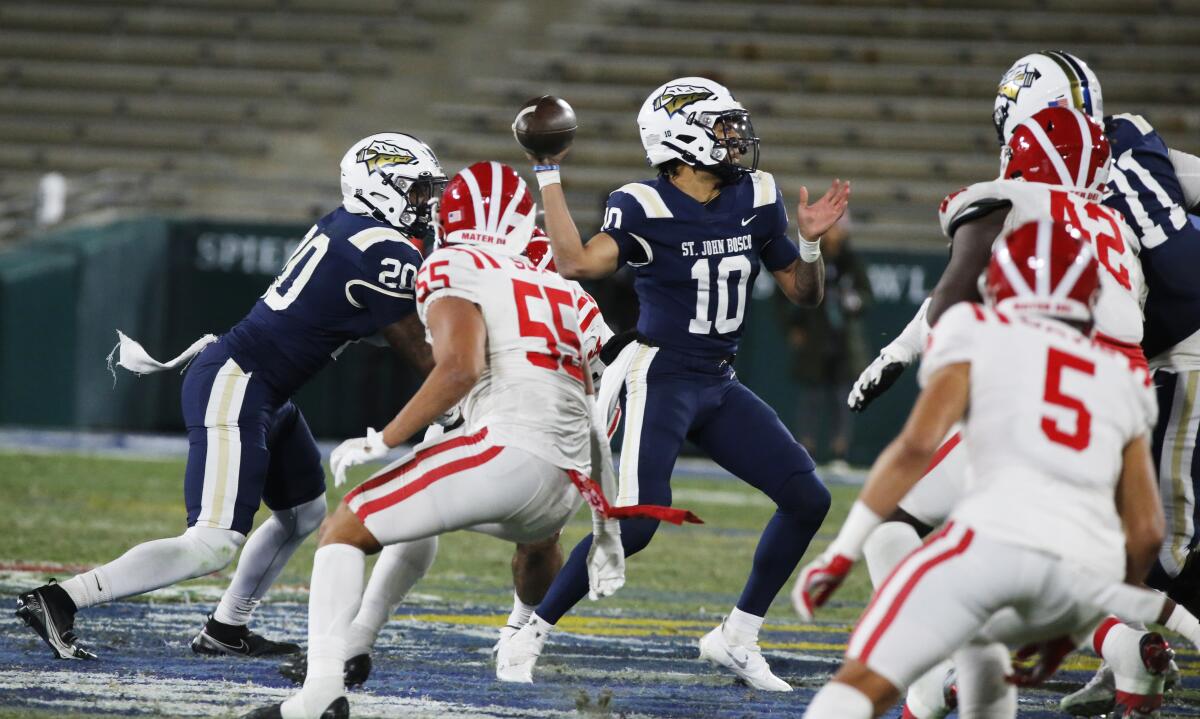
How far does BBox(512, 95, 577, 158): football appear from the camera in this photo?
16.0ft

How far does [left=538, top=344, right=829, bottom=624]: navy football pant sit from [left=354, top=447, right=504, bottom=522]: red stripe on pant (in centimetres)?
89

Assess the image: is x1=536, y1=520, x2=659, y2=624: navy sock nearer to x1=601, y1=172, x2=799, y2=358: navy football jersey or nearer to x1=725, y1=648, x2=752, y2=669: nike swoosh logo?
x1=725, y1=648, x2=752, y2=669: nike swoosh logo

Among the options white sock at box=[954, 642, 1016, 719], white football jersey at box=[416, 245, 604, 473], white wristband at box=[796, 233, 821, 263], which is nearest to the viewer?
white sock at box=[954, 642, 1016, 719]

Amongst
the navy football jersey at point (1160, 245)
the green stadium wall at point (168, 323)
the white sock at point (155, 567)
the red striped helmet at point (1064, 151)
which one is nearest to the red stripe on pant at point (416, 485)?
the white sock at point (155, 567)

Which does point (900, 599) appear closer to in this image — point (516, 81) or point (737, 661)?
point (737, 661)

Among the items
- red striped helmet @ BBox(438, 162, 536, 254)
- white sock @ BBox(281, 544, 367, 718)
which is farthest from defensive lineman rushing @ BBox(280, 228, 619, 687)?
white sock @ BBox(281, 544, 367, 718)

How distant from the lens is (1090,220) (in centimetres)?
430

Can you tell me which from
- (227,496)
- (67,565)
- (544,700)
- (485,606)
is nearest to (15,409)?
(67,565)

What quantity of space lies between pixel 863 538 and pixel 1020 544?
0.29 m

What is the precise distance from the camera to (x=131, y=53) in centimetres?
1591

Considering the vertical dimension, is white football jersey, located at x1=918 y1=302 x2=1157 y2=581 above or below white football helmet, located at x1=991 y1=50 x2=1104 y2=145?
below

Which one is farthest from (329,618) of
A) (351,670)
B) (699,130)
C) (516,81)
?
(516,81)

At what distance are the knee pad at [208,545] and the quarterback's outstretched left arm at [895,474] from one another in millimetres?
2303

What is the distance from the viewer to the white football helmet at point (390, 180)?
508cm
